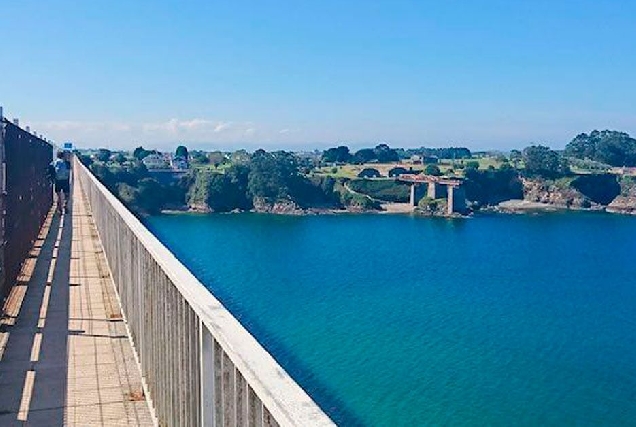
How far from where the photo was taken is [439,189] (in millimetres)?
65438

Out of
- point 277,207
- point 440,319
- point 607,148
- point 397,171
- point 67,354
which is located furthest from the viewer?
point 607,148

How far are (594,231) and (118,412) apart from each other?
50.8 metres

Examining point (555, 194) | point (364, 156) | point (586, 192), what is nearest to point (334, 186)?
point (555, 194)

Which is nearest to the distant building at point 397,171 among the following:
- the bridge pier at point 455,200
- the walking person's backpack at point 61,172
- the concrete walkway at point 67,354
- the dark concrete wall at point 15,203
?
the bridge pier at point 455,200

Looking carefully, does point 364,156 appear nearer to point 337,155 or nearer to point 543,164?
point 337,155

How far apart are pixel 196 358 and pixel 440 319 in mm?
20304

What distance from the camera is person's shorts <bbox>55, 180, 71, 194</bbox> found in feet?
70.3

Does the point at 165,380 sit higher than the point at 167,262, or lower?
lower

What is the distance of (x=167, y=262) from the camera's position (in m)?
3.75

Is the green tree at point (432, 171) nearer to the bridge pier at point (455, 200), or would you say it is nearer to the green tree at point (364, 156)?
the bridge pier at point (455, 200)

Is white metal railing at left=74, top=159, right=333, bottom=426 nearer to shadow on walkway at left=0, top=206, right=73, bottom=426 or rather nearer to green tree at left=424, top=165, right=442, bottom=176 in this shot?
shadow on walkway at left=0, top=206, right=73, bottom=426

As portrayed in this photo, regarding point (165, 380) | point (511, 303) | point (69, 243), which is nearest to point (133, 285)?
point (165, 380)

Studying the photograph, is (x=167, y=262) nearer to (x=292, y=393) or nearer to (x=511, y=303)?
(x=292, y=393)

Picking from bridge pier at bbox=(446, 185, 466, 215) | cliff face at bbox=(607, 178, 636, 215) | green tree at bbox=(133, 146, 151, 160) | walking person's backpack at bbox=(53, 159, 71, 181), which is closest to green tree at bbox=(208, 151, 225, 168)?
green tree at bbox=(133, 146, 151, 160)
